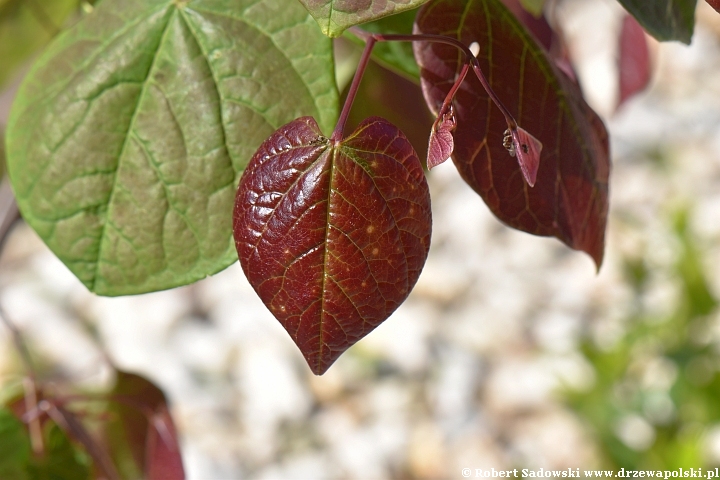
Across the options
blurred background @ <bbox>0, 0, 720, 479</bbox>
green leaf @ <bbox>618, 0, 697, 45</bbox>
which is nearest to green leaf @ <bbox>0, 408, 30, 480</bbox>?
green leaf @ <bbox>618, 0, 697, 45</bbox>

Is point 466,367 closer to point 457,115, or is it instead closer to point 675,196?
point 675,196

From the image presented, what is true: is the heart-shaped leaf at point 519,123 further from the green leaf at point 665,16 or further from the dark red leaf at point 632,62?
the dark red leaf at point 632,62

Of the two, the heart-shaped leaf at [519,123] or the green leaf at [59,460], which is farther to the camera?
the green leaf at [59,460]

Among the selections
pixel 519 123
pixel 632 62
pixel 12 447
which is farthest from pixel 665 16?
pixel 12 447

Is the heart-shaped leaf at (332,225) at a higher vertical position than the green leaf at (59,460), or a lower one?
higher

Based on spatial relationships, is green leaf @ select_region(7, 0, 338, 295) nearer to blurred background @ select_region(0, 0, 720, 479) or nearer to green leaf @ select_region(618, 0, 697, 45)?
green leaf @ select_region(618, 0, 697, 45)

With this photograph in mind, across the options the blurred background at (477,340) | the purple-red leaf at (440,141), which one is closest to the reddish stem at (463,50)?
the purple-red leaf at (440,141)
